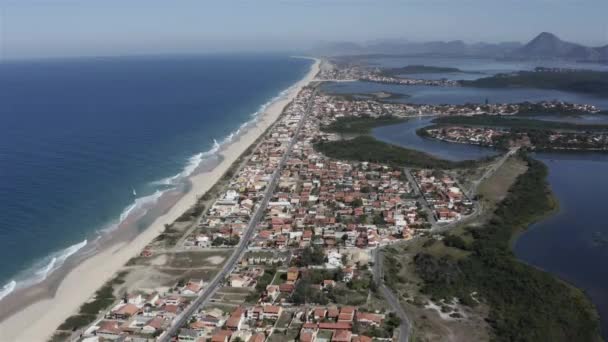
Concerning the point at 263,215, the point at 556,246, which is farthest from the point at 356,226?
the point at 556,246

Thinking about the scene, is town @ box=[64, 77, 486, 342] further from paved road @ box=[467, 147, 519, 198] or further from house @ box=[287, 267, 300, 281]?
paved road @ box=[467, 147, 519, 198]

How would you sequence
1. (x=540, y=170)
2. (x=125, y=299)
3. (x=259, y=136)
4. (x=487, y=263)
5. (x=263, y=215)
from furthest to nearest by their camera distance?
(x=259, y=136), (x=540, y=170), (x=263, y=215), (x=487, y=263), (x=125, y=299)

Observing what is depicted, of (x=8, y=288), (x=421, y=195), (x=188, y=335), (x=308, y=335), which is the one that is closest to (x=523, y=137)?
(x=421, y=195)

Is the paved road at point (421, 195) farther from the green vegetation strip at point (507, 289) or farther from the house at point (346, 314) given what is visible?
the house at point (346, 314)

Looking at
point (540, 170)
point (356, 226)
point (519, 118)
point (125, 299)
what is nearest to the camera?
point (125, 299)

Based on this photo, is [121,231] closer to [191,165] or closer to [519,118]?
[191,165]

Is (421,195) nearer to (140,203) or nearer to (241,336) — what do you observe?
(140,203)
